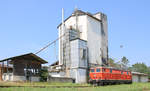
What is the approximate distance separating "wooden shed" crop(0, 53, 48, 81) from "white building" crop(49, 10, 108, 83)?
914 cm

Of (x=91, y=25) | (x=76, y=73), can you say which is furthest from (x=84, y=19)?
(x=76, y=73)

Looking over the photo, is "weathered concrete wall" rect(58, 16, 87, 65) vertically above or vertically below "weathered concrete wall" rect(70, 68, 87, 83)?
above

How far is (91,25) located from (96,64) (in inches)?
368

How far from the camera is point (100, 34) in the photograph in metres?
48.1

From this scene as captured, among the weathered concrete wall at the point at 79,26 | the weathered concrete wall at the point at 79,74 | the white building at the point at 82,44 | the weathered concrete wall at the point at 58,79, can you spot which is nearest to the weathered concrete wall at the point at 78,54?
the white building at the point at 82,44

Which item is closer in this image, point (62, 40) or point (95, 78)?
point (95, 78)

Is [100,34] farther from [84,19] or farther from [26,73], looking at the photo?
[26,73]

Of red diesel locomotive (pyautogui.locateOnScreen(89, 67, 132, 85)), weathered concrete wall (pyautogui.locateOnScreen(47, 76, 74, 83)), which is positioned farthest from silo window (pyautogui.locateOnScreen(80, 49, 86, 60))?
red diesel locomotive (pyautogui.locateOnScreen(89, 67, 132, 85))

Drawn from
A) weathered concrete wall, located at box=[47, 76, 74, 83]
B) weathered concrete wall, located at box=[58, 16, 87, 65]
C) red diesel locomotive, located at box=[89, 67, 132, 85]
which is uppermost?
weathered concrete wall, located at box=[58, 16, 87, 65]

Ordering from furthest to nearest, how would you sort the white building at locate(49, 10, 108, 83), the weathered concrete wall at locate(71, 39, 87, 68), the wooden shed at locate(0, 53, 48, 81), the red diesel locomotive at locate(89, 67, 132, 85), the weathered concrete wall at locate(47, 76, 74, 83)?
the white building at locate(49, 10, 108, 83) → the weathered concrete wall at locate(71, 39, 87, 68) → the weathered concrete wall at locate(47, 76, 74, 83) → the wooden shed at locate(0, 53, 48, 81) → the red diesel locomotive at locate(89, 67, 132, 85)

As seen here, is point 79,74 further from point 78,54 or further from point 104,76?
point 104,76

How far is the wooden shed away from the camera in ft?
97.6

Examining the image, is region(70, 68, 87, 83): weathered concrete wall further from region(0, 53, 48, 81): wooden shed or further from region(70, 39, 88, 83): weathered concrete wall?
region(0, 53, 48, 81): wooden shed

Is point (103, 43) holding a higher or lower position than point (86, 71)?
higher
